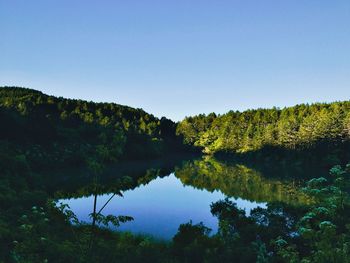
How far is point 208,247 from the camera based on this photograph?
1864 centimetres

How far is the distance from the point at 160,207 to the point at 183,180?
95.5 ft

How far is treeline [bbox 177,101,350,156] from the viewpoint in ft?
342

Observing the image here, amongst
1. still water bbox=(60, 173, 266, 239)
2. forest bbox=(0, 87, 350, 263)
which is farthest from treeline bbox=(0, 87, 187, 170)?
still water bbox=(60, 173, 266, 239)

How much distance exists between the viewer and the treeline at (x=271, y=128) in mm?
104125

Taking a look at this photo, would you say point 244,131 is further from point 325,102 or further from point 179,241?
point 179,241

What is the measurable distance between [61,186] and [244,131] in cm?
10237

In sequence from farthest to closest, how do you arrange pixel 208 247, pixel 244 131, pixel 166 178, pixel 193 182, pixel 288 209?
pixel 244 131 < pixel 166 178 < pixel 193 182 < pixel 288 209 < pixel 208 247

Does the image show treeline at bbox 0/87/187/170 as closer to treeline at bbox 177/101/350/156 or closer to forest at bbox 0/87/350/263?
forest at bbox 0/87/350/263

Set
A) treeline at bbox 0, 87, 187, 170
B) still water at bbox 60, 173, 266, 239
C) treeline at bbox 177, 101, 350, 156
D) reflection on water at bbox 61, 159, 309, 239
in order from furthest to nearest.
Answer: treeline at bbox 177, 101, 350, 156 < treeline at bbox 0, 87, 187, 170 < reflection on water at bbox 61, 159, 309, 239 < still water at bbox 60, 173, 266, 239

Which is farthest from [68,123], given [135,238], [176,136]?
[135,238]

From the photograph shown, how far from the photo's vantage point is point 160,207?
48.3 meters

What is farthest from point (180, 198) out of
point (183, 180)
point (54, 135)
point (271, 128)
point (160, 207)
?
point (271, 128)

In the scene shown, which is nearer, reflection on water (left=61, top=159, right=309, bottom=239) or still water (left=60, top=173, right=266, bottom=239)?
still water (left=60, top=173, right=266, bottom=239)

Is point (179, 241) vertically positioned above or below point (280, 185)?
below
